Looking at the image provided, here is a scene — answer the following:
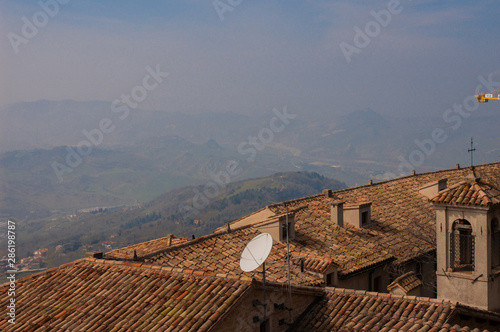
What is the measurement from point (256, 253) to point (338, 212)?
13.9m

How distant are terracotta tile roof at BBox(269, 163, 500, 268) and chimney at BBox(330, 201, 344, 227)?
0.30 meters

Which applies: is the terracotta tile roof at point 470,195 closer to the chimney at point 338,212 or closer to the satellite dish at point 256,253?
the satellite dish at point 256,253

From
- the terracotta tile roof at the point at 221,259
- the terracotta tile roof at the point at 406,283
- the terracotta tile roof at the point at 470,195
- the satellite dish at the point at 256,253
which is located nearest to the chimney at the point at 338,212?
the terracotta tile roof at the point at 221,259

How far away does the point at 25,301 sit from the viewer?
39.2 ft

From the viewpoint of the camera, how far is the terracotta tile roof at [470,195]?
44.2 feet

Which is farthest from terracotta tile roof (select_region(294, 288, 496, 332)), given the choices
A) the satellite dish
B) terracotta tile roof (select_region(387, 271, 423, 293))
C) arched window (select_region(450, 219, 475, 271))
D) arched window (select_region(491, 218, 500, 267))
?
terracotta tile roof (select_region(387, 271, 423, 293))

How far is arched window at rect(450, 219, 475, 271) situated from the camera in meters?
14.1

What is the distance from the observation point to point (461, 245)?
566 inches

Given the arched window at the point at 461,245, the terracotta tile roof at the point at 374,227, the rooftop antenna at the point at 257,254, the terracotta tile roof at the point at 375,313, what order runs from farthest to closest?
the terracotta tile roof at the point at 374,227 → the arched window at the point at 461,245 → the rooftop antenna at the point at 257,254 → the terracotta tile roof at the point at 375,313

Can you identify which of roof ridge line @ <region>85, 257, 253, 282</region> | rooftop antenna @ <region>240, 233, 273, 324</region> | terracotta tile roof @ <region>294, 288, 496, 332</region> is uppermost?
rooftop antenna @ <region>240, 233, 273, 324</region>

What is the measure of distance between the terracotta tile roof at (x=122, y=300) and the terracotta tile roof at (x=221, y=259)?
367cm

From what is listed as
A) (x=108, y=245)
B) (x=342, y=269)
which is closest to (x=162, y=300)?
(x=342, y=269)

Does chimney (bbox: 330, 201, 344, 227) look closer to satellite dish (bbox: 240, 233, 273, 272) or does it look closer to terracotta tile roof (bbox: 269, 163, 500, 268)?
terracotta tile roof (bbox: 269, 163, 500, 268)

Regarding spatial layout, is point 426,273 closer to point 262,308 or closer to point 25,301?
point 262,308
